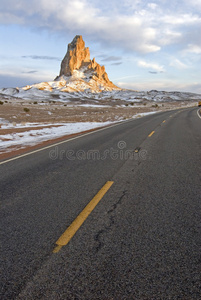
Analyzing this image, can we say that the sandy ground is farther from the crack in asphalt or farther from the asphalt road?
the crack in asphalt

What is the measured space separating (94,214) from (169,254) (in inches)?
55.2

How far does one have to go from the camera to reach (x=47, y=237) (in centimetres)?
319

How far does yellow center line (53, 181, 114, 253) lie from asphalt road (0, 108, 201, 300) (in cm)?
7

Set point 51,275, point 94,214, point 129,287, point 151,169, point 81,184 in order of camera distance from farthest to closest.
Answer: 1. point 151,169
2. point 81,184
3. point 94,214
4. point 51,275
5. point 129,287

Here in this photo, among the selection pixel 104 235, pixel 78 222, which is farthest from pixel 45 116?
pixel 104 235

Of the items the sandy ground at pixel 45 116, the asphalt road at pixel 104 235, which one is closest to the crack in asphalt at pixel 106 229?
the asphalt road at pixel 104 235

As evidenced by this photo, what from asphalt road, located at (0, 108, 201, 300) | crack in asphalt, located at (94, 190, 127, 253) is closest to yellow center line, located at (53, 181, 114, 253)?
asphalt road, located at (0, 108, 201, 300)

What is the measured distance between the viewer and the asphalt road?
91.4 inches

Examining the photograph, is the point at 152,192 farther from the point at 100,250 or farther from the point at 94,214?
the point at 100,250

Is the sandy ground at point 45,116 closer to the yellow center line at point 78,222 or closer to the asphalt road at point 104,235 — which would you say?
the asphalt road at point 104,235

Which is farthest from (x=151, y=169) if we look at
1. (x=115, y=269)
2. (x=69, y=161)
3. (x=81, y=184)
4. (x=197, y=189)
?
(x=115, y=269)

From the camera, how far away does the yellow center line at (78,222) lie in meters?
3.05

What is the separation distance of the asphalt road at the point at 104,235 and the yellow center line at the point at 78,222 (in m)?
0.07

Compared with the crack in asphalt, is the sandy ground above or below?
below
